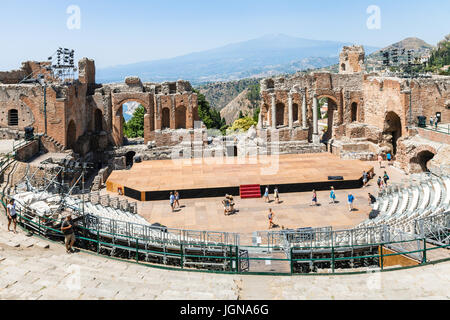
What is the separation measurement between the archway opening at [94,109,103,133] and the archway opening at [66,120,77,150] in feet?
16.6

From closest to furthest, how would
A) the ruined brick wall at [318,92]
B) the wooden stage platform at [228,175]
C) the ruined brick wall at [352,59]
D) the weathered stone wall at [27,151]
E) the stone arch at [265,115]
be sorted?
the weathered stone wall at [27,151]
the wooden stage platform at [228,175]
the ruined brick wall at [318,92]
the stone arch at [265,115]
the ruined brick wall at [352,59]

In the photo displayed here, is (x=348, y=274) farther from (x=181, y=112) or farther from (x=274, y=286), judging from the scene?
(x=181, y=112)

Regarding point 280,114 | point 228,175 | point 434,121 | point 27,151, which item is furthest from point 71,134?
point 434,121

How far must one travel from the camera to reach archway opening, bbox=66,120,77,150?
35.2m

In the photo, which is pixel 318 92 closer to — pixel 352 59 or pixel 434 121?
pixel 352 59

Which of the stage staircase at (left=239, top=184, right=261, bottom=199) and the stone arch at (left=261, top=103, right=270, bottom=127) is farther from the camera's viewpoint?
the stone arch at (left=261, top=103, right=270, bottom=127)

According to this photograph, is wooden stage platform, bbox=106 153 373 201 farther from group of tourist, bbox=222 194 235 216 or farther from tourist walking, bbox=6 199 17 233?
tourist walking, bbox=6 199 17 233

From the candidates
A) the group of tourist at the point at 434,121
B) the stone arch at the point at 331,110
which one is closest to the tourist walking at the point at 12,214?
the group of tourist at the point at 434,121

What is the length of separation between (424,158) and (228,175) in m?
15.0

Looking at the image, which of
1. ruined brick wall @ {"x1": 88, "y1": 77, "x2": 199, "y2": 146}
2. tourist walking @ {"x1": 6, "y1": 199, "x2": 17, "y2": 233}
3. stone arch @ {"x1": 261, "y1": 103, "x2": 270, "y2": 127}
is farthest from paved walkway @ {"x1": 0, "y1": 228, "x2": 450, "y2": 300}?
stone arch @ {"x1": 261, "y1": 103, "x2": 270, "y2": 127}

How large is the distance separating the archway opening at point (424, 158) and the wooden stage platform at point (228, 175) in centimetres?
393

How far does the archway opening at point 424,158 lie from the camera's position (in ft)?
107

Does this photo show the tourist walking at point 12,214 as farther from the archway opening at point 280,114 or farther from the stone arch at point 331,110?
the stone arch at point 331,110
